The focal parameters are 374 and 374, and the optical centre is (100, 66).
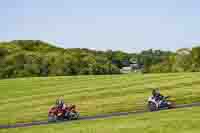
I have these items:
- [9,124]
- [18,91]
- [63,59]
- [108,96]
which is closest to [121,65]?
[63,59]

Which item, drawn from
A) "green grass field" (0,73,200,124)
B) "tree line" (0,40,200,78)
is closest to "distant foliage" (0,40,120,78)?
"tree line" (0,40,200,78)

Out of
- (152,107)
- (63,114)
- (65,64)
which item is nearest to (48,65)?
(65,64)

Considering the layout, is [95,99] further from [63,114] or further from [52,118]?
[52,118]

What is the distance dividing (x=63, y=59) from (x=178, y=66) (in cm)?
3128

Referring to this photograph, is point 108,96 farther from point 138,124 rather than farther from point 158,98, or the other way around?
point 138,124

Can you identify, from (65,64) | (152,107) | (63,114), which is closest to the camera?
(152,107)

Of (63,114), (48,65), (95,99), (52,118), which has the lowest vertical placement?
(52,118)

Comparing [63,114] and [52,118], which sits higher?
[63,114]

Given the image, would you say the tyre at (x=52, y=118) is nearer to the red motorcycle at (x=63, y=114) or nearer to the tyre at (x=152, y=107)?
the red motorcycle at (x=63, y=114)

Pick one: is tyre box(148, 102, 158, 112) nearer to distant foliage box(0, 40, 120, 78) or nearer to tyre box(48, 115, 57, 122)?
tyre box(48, 115, 57, 122)

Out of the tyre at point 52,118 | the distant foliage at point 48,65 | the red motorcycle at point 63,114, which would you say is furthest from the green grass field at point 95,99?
the distant foliage at point 48,65

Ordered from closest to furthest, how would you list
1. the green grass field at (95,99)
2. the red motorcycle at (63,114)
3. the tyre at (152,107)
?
the tyre at (152,107) < the red motorcycle at (63,114) < the green grass field at (95,99)

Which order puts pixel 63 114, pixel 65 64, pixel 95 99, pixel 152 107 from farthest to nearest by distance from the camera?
pixel 65 64
pixel 95 99
pixel 63 114
pixel 152 107

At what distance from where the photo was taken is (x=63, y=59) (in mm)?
102688
